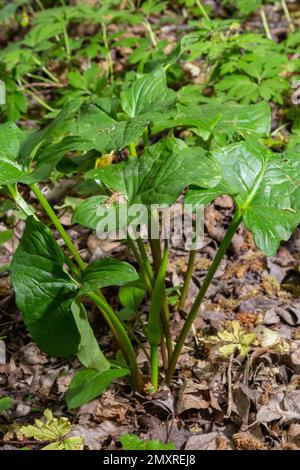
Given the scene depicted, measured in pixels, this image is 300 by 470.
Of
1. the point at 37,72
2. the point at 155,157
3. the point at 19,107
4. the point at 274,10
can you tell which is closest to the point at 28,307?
the point at 155,157

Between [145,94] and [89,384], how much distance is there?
0.93 meters

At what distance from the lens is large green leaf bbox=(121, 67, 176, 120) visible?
179cm

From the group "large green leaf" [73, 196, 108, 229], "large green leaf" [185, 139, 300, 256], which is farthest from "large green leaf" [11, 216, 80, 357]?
"large green leaf" [185, 139, 300, 256]

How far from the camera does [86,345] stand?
1662 millimetres

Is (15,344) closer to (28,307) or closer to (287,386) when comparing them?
(28,307)

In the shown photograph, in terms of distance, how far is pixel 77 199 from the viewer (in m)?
2.69

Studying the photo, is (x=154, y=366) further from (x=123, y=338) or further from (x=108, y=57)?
(x=108, y=57)

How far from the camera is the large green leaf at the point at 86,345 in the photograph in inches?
62.2

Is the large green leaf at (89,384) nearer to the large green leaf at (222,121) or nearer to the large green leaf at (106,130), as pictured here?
the large green leaf at (106,130)

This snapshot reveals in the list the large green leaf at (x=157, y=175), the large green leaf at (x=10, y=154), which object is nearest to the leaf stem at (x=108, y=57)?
the large green leaf at (x=10, y=154)

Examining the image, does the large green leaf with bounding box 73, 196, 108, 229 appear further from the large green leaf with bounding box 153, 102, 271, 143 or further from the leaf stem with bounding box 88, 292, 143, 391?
the large green leaf with bounding box 153, 102, 271, 143

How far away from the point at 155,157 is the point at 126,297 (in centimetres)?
62

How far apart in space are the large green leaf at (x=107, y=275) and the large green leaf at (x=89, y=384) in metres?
0.32
